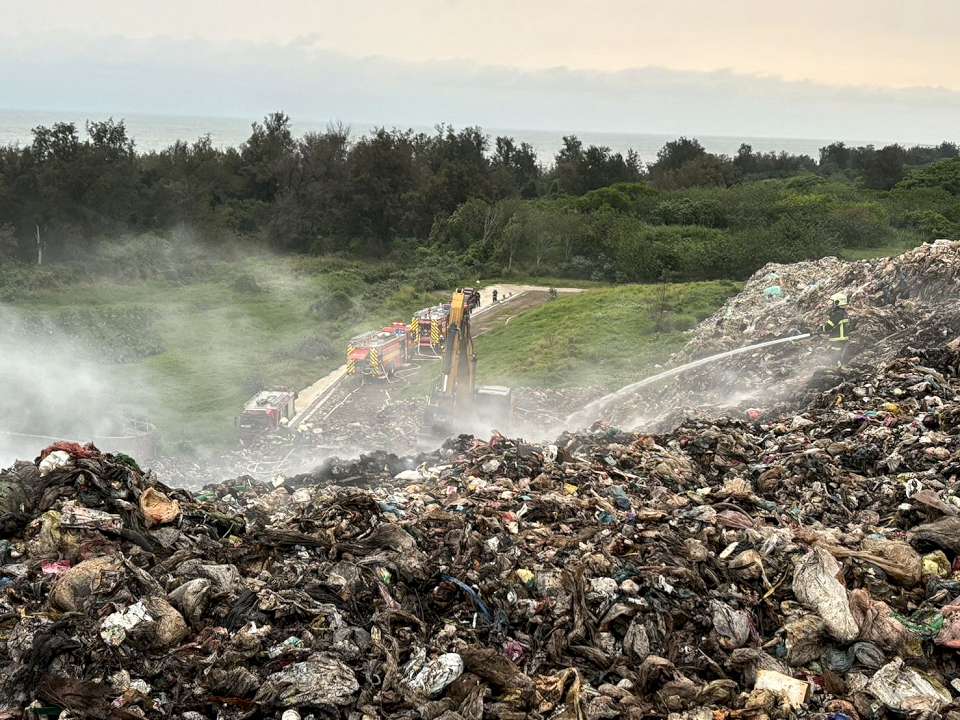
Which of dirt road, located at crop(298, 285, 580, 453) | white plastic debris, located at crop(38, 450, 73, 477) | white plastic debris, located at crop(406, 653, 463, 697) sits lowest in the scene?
dirt road, located at crop(298, 285, 580, 453)

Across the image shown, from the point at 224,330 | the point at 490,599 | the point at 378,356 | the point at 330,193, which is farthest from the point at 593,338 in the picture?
the point at 330,193

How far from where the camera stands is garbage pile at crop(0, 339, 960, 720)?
536cm

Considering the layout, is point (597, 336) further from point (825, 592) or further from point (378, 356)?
point (825, 592)

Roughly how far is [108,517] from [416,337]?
17.6 metres

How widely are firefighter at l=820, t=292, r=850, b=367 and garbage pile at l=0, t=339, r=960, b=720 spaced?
721 centimetres

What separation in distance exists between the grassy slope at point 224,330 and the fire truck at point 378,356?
52.9 inches

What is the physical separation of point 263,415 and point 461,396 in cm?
455

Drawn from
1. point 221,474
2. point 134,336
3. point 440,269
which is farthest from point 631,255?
point 221,474

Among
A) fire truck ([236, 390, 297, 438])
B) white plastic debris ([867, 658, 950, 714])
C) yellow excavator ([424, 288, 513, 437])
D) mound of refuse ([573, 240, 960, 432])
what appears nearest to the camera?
white plastic debris ([867, 658, 950, 714])

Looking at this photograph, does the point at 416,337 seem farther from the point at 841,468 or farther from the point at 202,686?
the point at 202,686

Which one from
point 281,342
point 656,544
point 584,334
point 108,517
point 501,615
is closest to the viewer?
point 501,615

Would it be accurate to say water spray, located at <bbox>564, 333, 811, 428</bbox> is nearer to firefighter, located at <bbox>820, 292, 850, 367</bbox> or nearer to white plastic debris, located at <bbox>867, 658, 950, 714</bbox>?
firefighter, located at <bbox>820, 292, 850, 367</bbox>

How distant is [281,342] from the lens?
1063 inches

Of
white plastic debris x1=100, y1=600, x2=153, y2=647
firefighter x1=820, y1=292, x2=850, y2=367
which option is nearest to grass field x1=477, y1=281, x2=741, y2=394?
firefighter x1=820, y1=292, x2=850, y2=367
